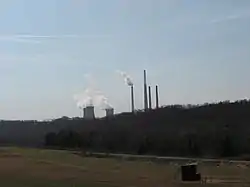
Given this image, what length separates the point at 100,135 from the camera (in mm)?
81812

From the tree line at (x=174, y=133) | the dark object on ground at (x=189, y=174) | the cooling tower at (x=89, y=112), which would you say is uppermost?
the cooling tower at (x=89, y=112)

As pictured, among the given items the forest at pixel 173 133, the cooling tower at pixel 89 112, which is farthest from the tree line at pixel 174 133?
the cooling tower at pixel 89 112

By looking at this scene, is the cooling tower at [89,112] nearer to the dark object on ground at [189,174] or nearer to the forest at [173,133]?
the forest at [173,133]

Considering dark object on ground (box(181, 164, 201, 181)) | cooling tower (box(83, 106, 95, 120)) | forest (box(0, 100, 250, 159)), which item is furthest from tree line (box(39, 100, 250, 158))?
dark object on ground (box(181, 164, 201, 181))

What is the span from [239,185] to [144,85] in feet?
237

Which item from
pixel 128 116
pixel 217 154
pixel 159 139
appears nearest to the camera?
pixel 217 154

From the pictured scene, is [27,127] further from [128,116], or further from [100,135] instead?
[100,135]

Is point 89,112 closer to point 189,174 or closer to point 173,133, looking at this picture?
point 173,133

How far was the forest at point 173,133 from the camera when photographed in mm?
64562

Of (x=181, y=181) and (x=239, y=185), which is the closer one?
(x=239, y=185)

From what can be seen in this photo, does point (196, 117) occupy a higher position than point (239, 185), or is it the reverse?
point (196, 117)

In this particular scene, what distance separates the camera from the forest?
6456cm

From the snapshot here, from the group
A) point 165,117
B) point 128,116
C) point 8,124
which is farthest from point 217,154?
point 8,124

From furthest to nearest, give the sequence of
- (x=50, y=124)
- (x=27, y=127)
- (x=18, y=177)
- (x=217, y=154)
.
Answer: (x=27, y=127)
(x=50, y=124)
(x=217, y=154)
(x=18, y=177)
